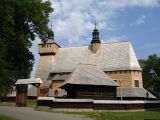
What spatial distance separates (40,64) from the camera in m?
60.5

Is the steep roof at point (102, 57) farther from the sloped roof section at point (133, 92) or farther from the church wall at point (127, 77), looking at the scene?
the sloped roof section at point (133, 92)

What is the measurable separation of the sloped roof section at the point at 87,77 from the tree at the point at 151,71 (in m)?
43.0

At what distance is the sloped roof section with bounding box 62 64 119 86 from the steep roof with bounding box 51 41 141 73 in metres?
14.8

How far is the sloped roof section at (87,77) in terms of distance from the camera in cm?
3538

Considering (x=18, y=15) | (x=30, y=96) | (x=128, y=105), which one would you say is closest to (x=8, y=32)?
(x=18, y=15)

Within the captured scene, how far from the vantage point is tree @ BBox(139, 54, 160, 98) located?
261 feet

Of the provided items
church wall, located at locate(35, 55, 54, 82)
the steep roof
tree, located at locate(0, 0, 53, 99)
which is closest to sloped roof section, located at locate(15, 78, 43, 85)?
tree, located at locate(0, 0, 53, 99)

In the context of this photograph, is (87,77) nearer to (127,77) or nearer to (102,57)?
(127,77)

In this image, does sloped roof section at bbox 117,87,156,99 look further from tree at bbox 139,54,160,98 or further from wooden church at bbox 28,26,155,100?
tree at bbox 139,54,160,98

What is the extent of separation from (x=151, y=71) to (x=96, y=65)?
1657 inches

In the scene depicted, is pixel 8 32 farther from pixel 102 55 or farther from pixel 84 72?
pixel 102 55

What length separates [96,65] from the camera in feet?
144

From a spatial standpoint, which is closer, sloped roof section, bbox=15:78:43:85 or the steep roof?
sloped roof section, bbox=15:78:43:85

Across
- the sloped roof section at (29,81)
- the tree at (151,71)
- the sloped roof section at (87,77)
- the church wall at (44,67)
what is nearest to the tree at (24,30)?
the sloped roof section at (29,81)
